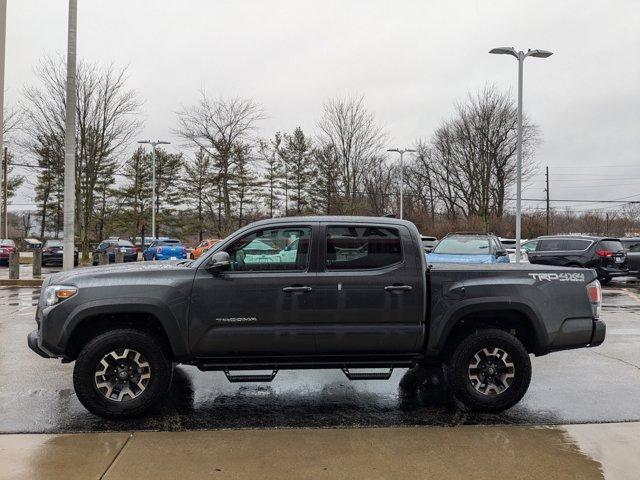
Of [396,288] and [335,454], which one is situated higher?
[396,288]

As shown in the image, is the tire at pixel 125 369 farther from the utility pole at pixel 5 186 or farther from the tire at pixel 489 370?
the utility pole at pixel 5 186

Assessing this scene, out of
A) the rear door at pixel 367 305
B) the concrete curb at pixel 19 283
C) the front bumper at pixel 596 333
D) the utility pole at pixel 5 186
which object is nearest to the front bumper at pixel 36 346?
the rear door at pixel 367 305

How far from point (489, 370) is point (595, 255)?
1611cm

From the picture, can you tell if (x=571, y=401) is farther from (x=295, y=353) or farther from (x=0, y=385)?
(x=0, y=385)

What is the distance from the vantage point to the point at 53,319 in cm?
512

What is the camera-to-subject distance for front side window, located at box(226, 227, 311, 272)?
5398mm

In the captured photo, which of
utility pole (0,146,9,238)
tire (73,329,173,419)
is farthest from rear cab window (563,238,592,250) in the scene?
utility pole (0,146,9,238)

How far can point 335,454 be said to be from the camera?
4.36 m

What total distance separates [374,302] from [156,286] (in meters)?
1.98

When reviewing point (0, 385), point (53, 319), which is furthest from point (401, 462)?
point (0, 385)

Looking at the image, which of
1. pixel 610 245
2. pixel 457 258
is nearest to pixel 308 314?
pixel 457 258

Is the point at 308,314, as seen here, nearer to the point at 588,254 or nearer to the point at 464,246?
the point at 464,246

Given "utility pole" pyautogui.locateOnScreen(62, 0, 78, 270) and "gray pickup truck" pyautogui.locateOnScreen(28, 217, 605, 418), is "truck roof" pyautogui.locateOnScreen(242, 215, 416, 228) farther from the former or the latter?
"utility pole" pyautogui.locateOnScreen(62, 0, 78, 270)

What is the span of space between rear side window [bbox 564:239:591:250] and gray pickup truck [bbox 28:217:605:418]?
15.5 meters
